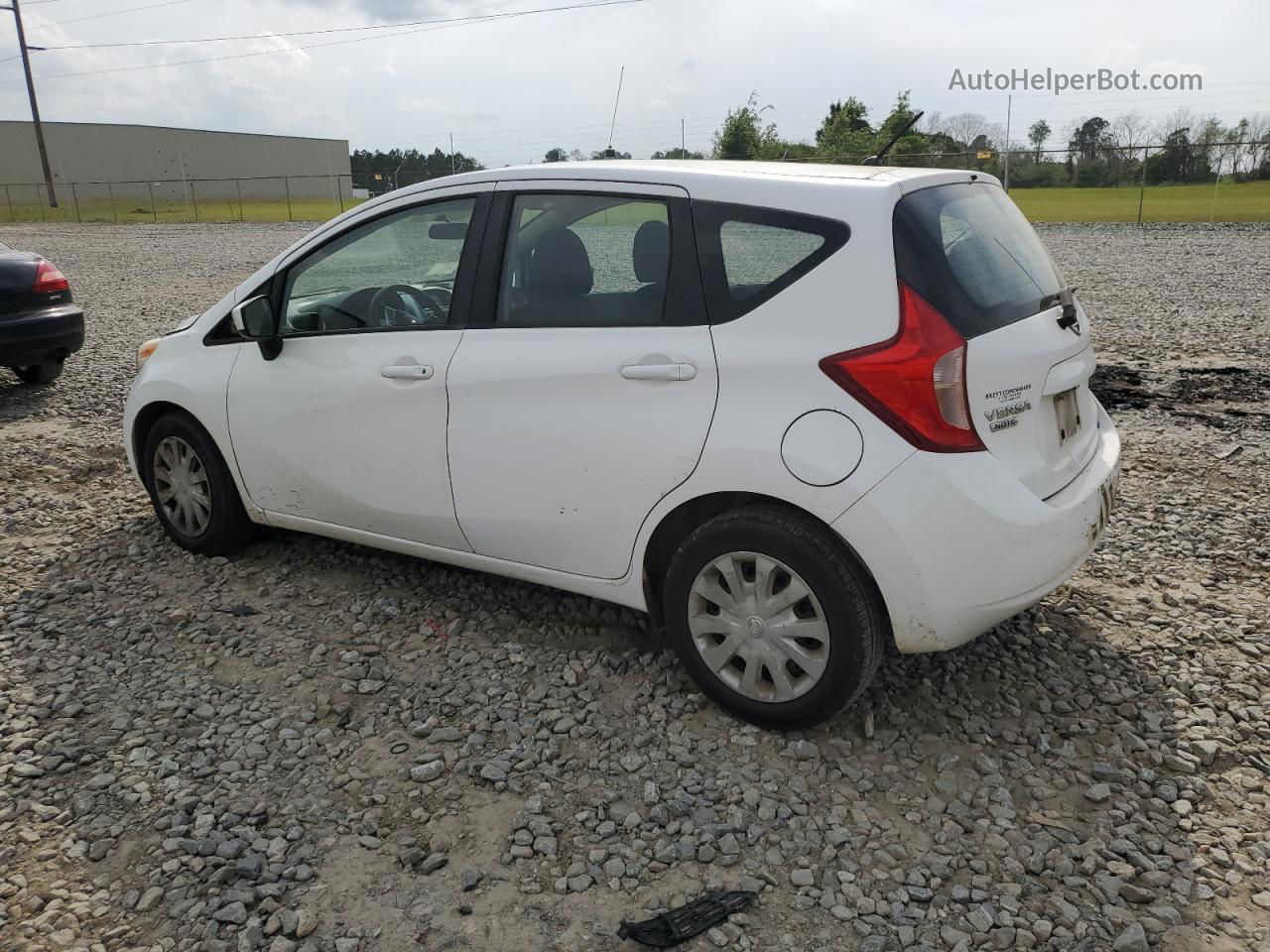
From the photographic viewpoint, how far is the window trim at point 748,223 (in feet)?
10.1

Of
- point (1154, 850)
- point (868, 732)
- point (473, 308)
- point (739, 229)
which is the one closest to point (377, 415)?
point (473, 308)

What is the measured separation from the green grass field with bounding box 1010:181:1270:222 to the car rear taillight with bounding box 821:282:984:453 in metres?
26.3

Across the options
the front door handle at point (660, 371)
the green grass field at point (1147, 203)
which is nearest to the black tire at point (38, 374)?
the front door handle at point (660, 371)

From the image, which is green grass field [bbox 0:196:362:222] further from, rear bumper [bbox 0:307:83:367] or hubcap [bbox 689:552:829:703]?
hubcap [bbox 689:552:829:703]

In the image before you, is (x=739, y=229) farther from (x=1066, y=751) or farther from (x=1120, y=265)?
(x=1120, y=265)

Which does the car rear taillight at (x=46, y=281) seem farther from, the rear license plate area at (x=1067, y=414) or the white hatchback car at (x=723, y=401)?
the rear license plate area at (x=1067, y=414)

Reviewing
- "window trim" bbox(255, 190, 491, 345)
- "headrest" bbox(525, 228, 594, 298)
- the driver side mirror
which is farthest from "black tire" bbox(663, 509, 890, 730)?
the driver side mirror

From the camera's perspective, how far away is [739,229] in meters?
3.27

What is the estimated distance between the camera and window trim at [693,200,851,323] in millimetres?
3072

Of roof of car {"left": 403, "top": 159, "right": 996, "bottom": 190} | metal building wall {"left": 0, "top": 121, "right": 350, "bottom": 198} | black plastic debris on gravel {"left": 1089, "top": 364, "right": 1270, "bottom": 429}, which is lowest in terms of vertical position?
black plastic debris on gravel {"left": 1089, "top": 364, "right": 1270, "bottom": 429}

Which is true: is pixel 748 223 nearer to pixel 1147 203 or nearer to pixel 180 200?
pixel 1147 203

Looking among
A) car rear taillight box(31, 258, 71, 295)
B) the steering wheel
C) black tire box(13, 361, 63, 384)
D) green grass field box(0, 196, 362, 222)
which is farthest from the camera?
green grass field box(0, 196, 362, 222)

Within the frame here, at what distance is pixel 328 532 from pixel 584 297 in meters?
1.75

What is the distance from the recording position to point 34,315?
8.15 metres
